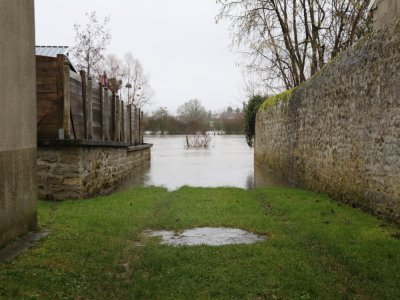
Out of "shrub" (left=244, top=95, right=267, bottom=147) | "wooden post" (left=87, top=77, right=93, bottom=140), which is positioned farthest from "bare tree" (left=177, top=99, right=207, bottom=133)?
"wooden post" (left=87, top=77, right=93, bottom=140)

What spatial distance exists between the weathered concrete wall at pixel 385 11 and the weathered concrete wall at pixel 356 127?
2.30ft

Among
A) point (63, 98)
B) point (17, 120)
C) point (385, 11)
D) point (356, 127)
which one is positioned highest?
point (385, 11)

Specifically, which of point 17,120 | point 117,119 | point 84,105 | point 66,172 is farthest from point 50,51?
point 17,120

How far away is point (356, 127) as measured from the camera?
29.3ft

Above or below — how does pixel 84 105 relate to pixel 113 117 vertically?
above

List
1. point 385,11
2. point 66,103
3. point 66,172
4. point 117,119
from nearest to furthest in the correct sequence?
point 385,11 < point 66,172 < point 66,103 < point 117,119

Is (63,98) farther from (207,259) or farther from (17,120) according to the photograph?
(207,259)

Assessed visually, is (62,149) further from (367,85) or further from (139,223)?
(367,85)

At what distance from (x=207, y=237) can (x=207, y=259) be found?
1.31 metres

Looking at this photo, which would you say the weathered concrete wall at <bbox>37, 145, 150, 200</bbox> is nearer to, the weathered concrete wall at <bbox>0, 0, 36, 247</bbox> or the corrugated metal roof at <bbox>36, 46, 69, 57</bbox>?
the weathered concrete wall at <bbox>0, 0, 36, 247</bbox>

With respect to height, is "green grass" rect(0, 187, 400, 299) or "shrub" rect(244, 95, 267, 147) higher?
"shrub" rect(244, 95, 267, 147)

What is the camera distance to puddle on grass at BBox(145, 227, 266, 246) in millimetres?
6387

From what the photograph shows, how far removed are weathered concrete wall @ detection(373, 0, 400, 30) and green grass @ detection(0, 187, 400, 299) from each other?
148 inches

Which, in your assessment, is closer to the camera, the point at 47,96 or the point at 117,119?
the point at 47,96
